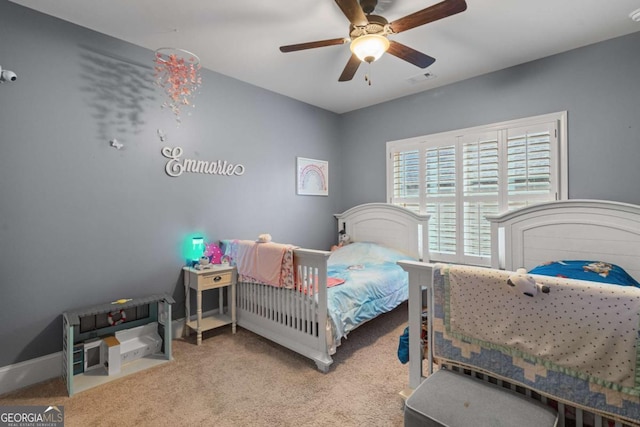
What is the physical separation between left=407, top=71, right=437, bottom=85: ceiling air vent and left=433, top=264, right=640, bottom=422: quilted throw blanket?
2.55 metres

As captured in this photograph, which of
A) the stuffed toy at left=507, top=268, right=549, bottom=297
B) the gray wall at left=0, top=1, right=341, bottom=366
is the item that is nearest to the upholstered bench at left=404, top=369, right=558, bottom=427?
the stuffed toy at left=507, top=268, right=549, bottom=297

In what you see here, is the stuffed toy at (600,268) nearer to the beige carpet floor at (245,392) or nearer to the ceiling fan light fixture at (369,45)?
the beige carpet floor at (245,392)

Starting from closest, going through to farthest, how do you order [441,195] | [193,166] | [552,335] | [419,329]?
[552,335] → [419,329] → [193,166] → [441,195]

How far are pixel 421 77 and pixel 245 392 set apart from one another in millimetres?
3413

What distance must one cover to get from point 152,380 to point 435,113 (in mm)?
3872

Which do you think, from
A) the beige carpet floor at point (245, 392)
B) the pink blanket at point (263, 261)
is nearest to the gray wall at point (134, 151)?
the pink blanket at point (263, 261)

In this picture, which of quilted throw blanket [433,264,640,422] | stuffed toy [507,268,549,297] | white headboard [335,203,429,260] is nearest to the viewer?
quilted throw blanket [433,264,640,422]

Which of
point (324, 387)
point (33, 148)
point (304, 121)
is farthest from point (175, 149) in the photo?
point (324, 387)

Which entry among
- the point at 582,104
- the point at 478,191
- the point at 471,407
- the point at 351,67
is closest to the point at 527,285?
the point at 471,407

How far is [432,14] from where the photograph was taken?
1688 millimetres

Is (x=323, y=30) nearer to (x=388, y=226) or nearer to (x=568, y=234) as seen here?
(x=388, y=226)

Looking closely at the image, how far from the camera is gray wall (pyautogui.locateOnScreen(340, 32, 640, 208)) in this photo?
2502mm

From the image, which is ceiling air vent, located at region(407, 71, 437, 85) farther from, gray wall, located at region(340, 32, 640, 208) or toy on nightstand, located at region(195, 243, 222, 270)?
toy on nightstand, located at region(195, 243, 222, 270)

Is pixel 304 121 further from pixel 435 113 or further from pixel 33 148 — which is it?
pixel 33 148
